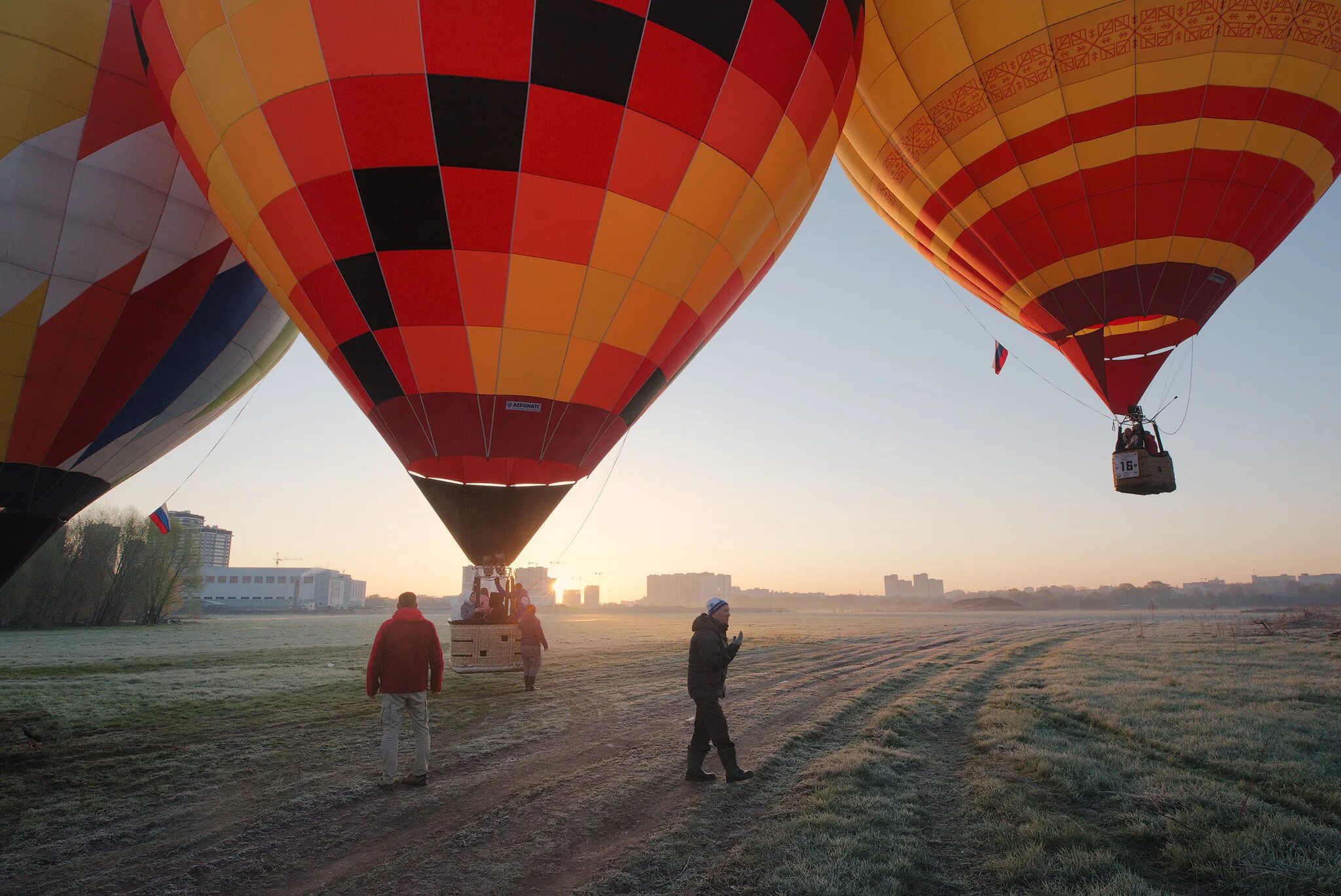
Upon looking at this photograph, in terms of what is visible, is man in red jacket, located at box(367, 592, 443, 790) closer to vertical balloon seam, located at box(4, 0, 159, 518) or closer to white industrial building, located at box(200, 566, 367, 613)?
vertical balloon seam, located at box(4, 0, 159, 518)

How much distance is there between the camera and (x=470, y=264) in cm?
616

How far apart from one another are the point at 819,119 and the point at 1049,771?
689 cm

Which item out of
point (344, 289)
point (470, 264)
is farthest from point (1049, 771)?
point (344, 289)

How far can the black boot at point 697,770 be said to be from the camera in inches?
201

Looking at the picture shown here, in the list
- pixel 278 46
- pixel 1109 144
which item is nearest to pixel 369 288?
pixel 278 46

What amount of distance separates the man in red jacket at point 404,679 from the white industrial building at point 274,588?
109 meters

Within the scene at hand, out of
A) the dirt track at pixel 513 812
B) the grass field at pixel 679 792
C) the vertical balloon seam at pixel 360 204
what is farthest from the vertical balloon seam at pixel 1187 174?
the vertical balloon seam at pixel 360 204

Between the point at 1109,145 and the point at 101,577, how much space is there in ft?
156

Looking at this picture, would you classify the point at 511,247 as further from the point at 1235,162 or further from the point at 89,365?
the point at 1235,162

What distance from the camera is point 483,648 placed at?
8180mm

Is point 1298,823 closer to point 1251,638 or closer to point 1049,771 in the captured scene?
point 1049,771

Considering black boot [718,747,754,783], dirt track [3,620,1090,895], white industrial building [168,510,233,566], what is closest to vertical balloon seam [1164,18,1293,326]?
dirt track [3,620,1090,895]

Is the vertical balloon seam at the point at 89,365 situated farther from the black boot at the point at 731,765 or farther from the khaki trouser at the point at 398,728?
the black boot at the point at 731,765

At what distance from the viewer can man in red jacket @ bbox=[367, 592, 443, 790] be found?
500cm
